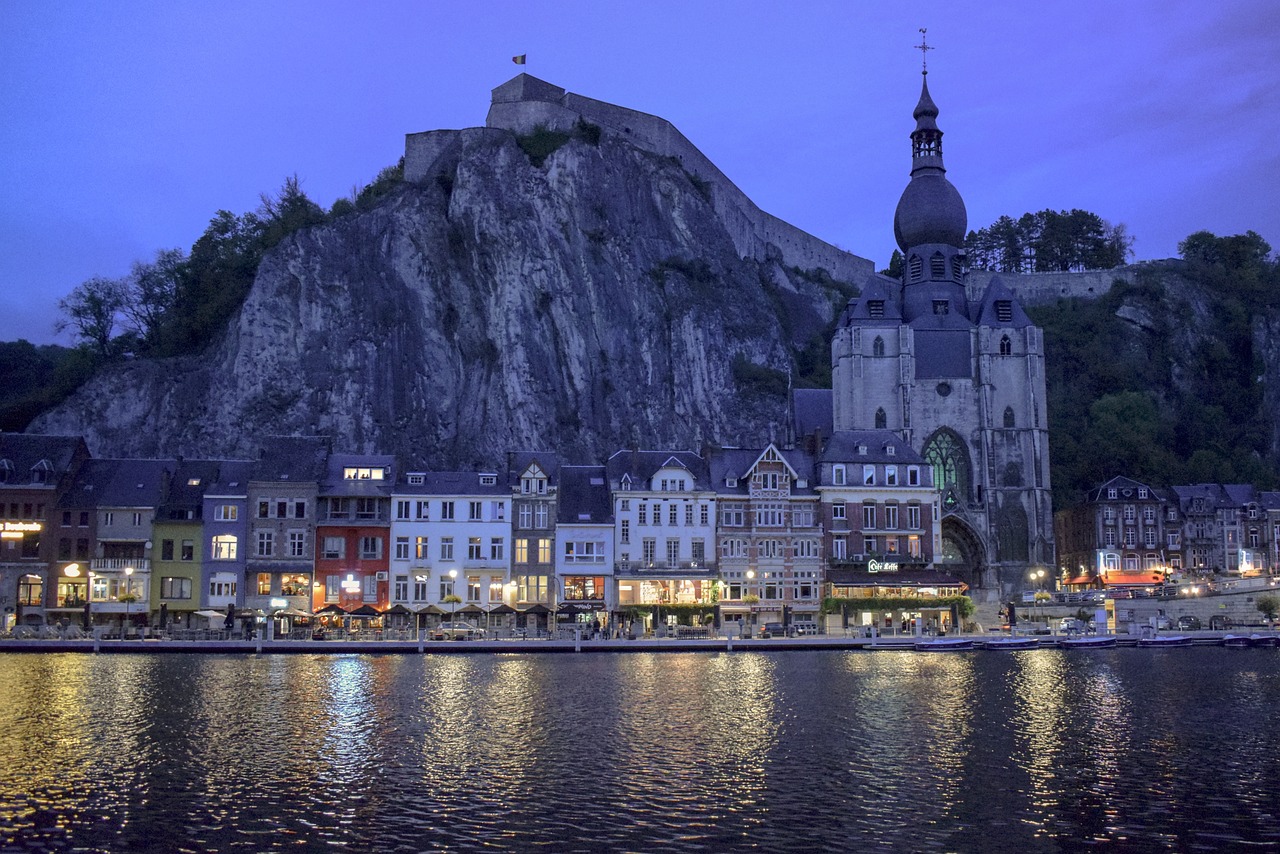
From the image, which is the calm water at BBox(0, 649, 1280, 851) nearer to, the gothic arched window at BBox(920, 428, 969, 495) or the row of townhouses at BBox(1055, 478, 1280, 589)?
the gothic arched window at BBox(920, 428, 969, 495)

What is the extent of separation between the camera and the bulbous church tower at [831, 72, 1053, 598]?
298 ft

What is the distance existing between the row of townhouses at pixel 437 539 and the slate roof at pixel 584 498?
0.10m

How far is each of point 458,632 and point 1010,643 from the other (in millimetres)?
27675

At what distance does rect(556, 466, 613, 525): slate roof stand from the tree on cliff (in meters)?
90.7

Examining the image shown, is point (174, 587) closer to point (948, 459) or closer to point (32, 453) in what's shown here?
point (32, 453)

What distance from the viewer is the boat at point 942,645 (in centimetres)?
5991

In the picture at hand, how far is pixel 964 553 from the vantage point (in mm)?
93500

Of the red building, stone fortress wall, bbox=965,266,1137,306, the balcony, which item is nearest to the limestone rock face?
the red building

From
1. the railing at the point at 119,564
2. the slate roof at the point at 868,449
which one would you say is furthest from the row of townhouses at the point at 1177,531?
Result: the railing at the point at 119,564

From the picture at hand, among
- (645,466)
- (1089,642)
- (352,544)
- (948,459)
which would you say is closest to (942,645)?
(1089,642)

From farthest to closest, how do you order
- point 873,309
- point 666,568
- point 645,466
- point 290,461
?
point 873,309 → point 645,466 → point 666,568 → point 290,461

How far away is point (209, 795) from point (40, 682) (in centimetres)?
2172

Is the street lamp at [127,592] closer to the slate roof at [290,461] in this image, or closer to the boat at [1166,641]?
the slate roof at [290,461]

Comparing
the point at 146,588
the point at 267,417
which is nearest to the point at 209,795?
the point at 146,588
